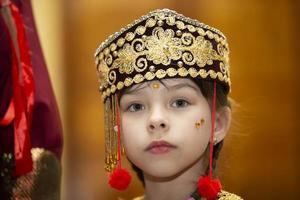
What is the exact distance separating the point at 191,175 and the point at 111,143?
0.17 m

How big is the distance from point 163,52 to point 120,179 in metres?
0.27

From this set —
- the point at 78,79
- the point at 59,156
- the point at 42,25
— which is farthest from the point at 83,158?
the point at 59,156

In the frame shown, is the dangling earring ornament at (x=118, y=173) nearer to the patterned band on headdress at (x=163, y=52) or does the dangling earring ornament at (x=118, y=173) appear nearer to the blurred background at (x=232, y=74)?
the patterned band on headdress at (x=163, y=52)

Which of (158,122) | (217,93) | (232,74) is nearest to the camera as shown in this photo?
(158,122)

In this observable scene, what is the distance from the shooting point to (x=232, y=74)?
2.63m

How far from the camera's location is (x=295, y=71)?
2.71m

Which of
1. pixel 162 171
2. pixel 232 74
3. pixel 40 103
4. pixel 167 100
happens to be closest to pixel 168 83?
pixel 167 100

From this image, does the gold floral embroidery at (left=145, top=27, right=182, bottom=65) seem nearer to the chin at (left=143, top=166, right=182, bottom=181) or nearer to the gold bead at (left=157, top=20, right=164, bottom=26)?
the gold bead at (left=157, top=20, right=164, bottom=26)

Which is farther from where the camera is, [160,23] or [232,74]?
[232,74]

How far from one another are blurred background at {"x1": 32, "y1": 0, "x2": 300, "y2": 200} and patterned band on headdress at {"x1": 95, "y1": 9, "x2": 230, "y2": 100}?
1529 mm

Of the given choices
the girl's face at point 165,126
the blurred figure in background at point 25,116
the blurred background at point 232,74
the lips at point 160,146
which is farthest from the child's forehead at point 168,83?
the blurred background at point 232,74

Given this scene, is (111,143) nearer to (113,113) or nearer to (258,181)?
(113,113)

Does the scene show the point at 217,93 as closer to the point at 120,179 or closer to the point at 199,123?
the point at 199,123

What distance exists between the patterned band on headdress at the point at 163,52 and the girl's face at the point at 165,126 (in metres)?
0.02
